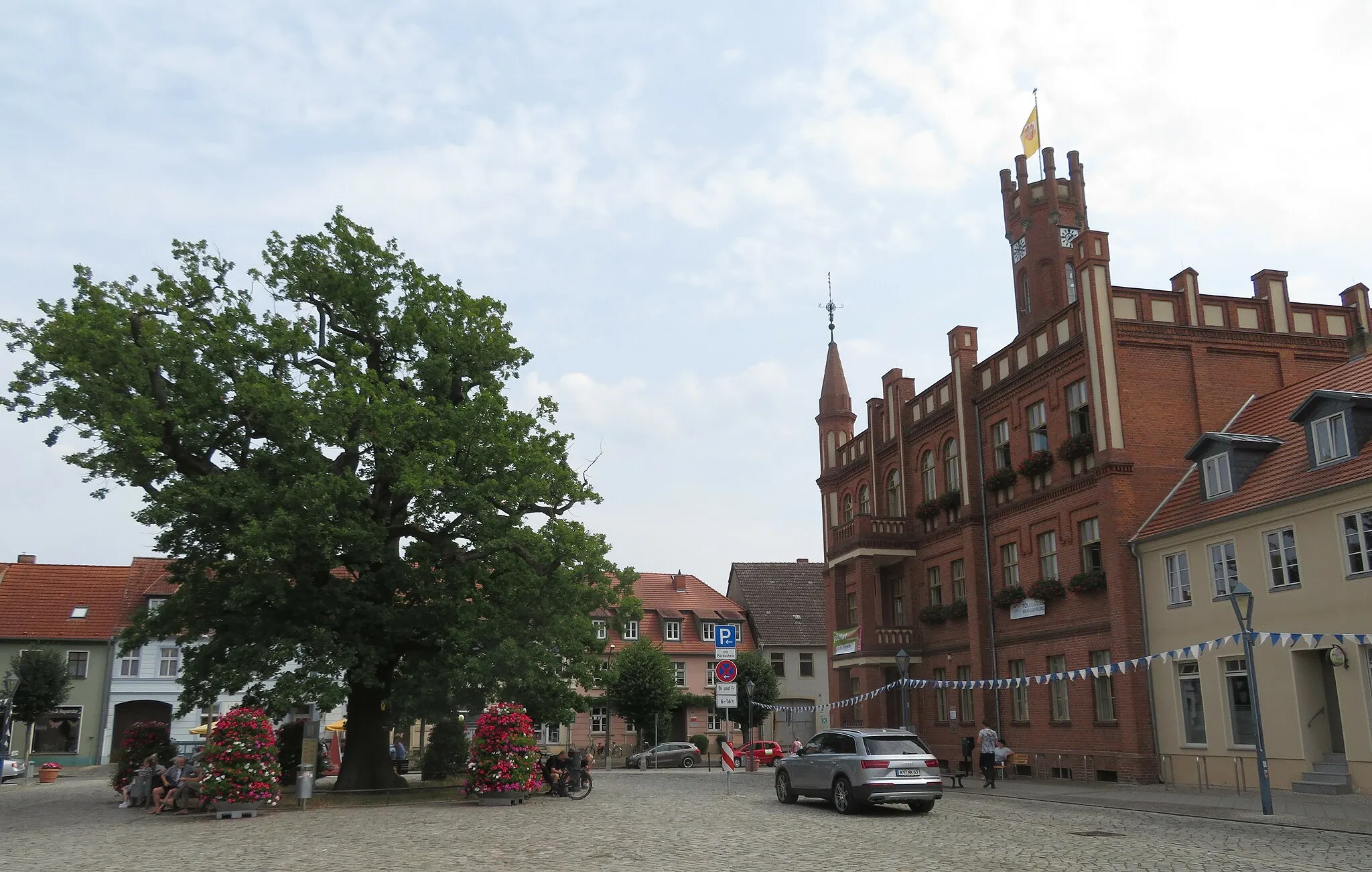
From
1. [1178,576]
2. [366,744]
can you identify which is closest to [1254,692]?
[1178,576]

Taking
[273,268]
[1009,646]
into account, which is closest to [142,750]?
[273,268]

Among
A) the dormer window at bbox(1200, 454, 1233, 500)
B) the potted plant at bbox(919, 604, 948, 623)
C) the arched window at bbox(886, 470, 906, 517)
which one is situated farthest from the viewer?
the arched window at bbox(886, 470, 906, 517)

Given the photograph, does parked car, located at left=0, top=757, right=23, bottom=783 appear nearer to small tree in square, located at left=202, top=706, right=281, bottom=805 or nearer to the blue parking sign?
small tree in square, located at left=202, top=706, right=281, bottom=805

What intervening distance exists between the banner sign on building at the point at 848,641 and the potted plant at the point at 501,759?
18.5 meters

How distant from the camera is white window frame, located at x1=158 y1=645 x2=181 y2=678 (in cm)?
5378

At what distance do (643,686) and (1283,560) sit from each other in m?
37.1

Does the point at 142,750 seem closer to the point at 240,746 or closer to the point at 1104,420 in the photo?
the point at 240,746

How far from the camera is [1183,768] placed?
84.9 feet

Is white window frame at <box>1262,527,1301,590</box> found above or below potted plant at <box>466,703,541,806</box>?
above

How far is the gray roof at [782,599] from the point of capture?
67812 mm

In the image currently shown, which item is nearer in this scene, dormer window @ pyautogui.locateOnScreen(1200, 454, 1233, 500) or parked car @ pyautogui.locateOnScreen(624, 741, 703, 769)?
dormer window @ pyautogui.locateOnScreen(1200, 454, 1233, 500)

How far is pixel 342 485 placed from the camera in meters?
23.7

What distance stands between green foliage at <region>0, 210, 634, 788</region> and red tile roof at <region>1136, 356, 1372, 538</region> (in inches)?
556

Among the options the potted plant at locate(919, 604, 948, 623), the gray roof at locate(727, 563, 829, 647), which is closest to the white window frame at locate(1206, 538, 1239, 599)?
the potted plant at locate(919, 604, 948, 623)
